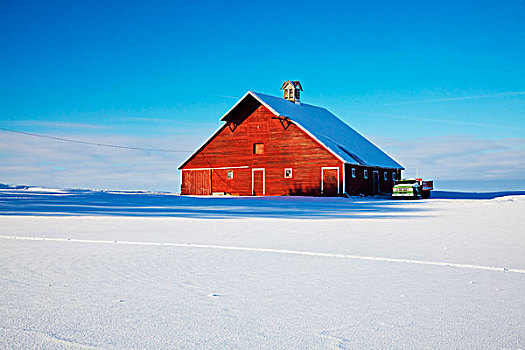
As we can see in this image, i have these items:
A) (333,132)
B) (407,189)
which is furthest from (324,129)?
(407,189)

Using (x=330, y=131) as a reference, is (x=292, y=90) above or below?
above

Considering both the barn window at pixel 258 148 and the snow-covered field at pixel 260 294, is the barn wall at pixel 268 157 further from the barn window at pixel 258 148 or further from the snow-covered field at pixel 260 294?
the snow-covered field at pixel 260 294

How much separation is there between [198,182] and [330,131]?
42.3 ft

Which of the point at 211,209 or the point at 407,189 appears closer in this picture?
the point at 211,209

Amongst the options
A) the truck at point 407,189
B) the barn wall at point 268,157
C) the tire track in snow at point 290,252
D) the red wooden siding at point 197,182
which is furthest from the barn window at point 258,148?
the tire track in snow at point 290,252

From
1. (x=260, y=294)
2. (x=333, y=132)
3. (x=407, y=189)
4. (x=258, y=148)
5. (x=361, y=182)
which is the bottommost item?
(x=260, y=294)

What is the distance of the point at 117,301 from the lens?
18.6 feet

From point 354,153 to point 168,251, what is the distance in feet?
121

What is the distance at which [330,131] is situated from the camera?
157 feet

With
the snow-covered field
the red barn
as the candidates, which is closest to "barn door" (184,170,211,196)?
the red barn

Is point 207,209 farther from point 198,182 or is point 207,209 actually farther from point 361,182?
point 198,182

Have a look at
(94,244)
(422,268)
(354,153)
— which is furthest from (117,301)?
(354,153)

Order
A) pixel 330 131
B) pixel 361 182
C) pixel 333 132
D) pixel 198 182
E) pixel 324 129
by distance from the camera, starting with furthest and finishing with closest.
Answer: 1. pixel 333 132
2. pixel 330 131
3. pixel 198 182
4. pixel 324 129
5. pixel 361 182

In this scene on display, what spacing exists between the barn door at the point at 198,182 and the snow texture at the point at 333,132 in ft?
29.0
